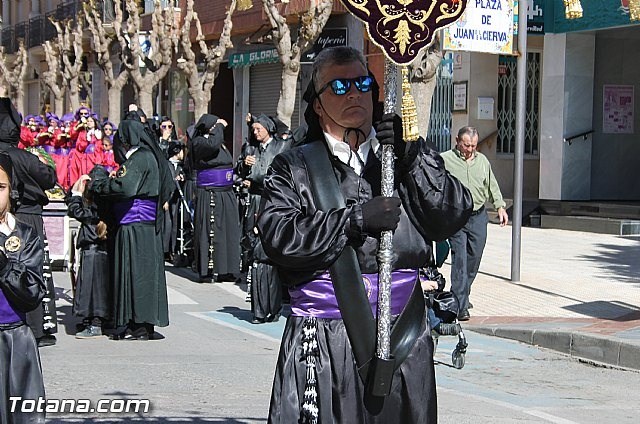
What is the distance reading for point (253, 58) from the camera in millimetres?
32375

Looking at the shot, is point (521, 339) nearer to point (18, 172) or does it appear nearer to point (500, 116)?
point (18, 172)

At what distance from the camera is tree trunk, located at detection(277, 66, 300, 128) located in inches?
847

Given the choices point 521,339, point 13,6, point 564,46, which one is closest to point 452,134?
point 564,46

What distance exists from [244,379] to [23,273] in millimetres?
3363

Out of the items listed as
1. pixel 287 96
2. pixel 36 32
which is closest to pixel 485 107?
pixel 287 96

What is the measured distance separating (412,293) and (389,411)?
1.46 ft

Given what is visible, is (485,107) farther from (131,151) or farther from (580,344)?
(131,151)

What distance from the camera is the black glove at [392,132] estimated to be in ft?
13.9

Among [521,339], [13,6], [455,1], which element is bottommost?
[521,339]

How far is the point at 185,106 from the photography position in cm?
4041

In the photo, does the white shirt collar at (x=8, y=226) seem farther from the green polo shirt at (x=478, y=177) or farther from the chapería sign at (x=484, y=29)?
the chapería sign at (x=484, y=29)

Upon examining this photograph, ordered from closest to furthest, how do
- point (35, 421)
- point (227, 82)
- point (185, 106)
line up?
point (35, 421)
point (227, 82)
point (185, 106)

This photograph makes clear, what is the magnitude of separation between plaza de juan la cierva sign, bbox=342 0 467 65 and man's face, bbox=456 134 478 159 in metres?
7.58

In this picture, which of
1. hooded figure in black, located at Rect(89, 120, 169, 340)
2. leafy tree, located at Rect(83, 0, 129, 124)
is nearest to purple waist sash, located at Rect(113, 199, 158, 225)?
hooded figure in black, located at Rect(89, 120, 169, 340)
